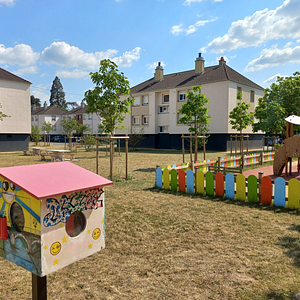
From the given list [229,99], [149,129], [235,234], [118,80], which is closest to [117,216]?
[235,234]

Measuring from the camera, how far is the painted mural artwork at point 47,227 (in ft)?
7.42

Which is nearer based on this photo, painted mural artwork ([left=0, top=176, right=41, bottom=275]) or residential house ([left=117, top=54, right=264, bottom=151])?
painted mural artwork ([left=0, top=176, right=41, bottom=275])

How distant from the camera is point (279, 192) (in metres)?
7.23

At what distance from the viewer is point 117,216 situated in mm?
6586

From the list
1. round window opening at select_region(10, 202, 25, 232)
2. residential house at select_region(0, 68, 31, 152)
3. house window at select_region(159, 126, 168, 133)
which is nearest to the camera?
round window opening at select_region(10, 202, 25, 232)

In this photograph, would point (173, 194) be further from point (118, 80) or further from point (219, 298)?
point (118, 80)

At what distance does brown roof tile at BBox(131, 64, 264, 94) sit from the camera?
33.5m

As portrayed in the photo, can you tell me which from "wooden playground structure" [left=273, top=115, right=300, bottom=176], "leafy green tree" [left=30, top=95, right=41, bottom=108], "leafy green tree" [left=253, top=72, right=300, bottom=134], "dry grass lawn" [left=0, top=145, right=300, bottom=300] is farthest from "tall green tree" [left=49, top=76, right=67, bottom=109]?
"dry grass lawn" [left=0, top=145, right=300, bottom=300]

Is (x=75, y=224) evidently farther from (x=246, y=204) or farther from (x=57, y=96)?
(x=57, y=96)

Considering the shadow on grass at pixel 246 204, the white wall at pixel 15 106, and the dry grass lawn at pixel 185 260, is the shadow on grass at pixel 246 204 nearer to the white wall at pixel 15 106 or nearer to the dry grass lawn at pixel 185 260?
the dry grass lawn at pixel 185 260

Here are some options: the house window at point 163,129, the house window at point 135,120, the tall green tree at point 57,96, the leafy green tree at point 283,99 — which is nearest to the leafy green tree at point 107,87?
the leafy green tree at point 283,99

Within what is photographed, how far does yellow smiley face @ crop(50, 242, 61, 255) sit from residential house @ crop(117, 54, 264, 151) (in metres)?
31.0

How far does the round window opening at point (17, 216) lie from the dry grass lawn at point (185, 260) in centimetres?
154

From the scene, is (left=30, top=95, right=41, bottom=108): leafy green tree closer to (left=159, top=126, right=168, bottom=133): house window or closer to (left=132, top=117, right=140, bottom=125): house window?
(left=132, top=117, right=140, bottom=125): house window
